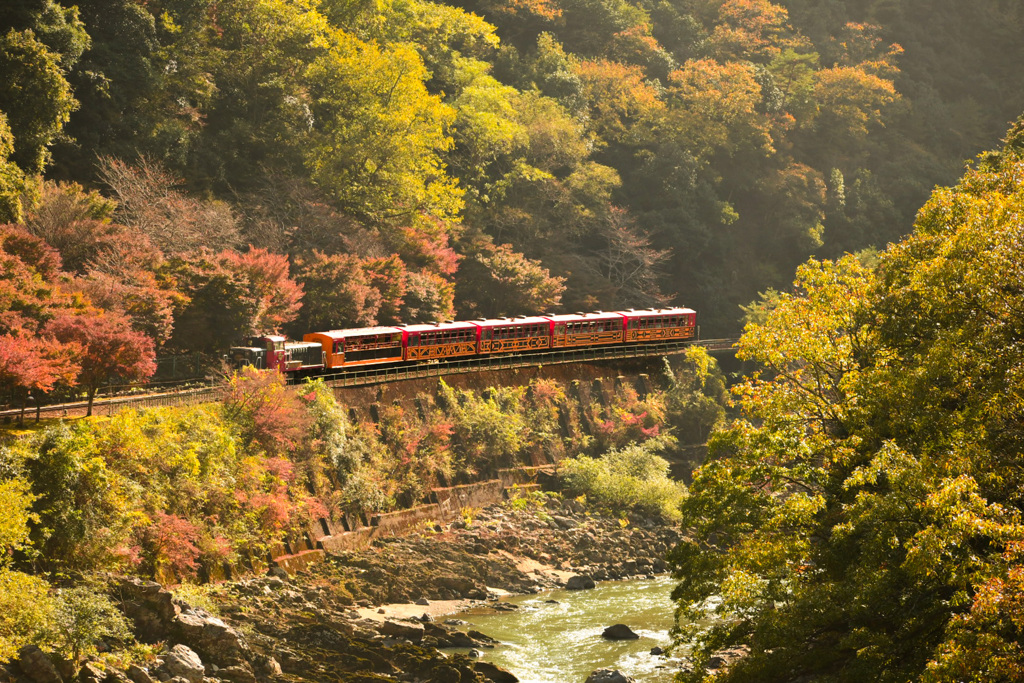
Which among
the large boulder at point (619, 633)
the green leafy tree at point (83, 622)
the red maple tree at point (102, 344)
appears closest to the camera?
the green leafy tree at point (83, 622)

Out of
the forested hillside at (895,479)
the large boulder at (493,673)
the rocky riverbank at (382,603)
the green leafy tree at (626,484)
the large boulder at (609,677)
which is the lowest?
the large boulder at (609,677)

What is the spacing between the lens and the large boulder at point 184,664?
84.4 ft

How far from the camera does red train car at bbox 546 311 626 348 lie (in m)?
51.2

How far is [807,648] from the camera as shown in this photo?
23.0 metres

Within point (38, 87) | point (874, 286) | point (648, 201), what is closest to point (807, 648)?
point (874, 286)

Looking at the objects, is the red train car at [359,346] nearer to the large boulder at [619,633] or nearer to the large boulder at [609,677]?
the large boulder at [619,633]

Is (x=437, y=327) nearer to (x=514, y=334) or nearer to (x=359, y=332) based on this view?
(x=359, y=332)

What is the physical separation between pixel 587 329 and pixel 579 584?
16.0 m

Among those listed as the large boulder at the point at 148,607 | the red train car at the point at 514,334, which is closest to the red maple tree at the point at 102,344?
the large boulder at the point at 148,607

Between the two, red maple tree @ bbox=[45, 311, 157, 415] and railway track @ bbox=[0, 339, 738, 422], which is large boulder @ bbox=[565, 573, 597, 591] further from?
red maple tree @ bbox=[45, 311, 157, 415]

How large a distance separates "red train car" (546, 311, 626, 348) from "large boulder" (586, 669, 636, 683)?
76.1 ft

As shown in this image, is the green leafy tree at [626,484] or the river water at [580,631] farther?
the green leafy tree at [626,484]

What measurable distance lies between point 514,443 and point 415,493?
6711 mm

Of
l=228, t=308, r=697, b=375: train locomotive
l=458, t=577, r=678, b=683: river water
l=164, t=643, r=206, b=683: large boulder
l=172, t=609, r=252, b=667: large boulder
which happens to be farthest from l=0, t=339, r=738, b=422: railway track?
l=458, t=577, r=678, b=683: river water
